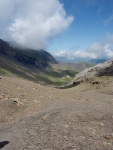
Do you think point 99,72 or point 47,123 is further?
point 99,72

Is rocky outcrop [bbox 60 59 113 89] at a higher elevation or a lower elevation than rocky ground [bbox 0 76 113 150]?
higher

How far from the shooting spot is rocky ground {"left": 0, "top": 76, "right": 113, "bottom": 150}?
49.9 ft

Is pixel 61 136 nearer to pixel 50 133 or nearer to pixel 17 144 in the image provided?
pixel 50 133

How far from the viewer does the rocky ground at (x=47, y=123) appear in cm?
1522

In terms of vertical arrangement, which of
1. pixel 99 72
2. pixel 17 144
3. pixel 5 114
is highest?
pixel 99 72

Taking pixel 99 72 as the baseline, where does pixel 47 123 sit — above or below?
below

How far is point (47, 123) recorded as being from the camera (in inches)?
744

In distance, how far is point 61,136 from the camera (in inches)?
641

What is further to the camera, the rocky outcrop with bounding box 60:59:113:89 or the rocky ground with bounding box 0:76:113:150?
the rocky outcrop with bounding box 60:59:113:89

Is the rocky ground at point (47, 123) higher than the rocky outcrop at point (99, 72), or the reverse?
the rocky outcrop at point (99, 72)

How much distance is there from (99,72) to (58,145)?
1693 inches

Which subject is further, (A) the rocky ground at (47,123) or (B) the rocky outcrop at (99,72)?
(B) the rocky outcrop at (99,72)

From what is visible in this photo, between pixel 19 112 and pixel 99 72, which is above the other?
pixel 99 72

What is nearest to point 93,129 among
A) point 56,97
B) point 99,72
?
point 56,97
